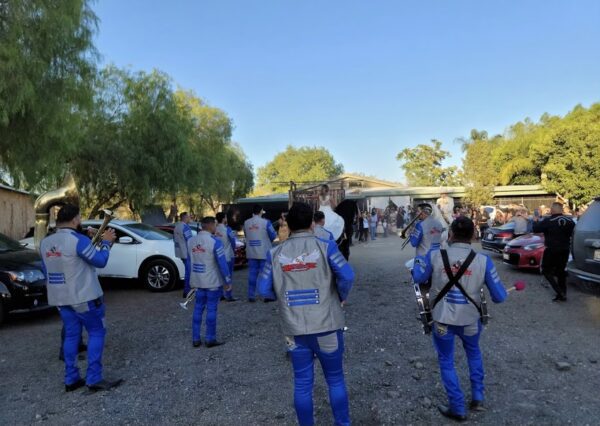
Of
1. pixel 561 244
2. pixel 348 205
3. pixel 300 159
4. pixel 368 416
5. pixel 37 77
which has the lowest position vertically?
pixel 368 416

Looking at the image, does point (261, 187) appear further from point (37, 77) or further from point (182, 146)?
point (37, 77)

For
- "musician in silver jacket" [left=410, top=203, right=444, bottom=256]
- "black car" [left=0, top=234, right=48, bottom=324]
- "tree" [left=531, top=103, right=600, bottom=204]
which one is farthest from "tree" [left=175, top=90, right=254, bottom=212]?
"tree" [left=531, top=103, right=600, bottom=204]

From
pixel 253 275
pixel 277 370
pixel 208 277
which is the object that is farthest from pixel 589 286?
pixel 253 275

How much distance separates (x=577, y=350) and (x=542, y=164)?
30.9m

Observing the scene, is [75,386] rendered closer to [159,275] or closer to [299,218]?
[299,218]

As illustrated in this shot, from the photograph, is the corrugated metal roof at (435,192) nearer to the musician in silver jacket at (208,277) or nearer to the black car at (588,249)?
the black car at (588,249)

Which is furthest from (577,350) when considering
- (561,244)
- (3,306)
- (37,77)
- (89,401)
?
(37,77)

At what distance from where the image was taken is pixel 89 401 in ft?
13.4

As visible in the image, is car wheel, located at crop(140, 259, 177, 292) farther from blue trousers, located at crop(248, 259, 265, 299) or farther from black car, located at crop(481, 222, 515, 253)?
black car, located at crop(481, 222, 515, 253)

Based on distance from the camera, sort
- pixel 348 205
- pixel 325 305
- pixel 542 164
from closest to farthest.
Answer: pixel 325 305
pixel 348 205
pixel 542 164

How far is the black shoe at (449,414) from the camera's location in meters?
3.43

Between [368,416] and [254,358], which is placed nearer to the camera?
[368,416]

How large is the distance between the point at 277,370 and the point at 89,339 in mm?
1884

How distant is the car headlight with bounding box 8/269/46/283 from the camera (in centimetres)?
661
